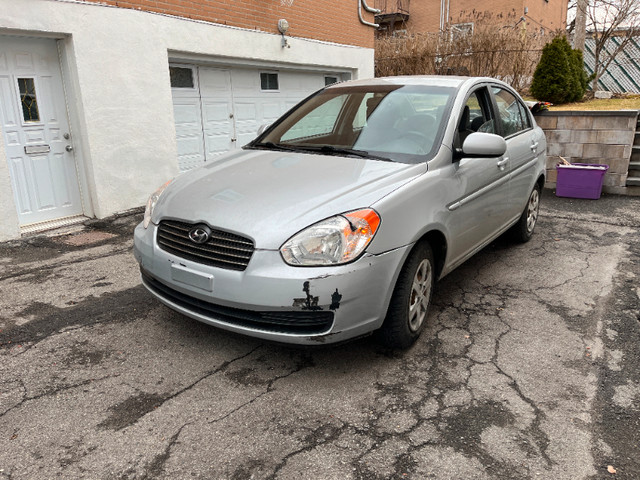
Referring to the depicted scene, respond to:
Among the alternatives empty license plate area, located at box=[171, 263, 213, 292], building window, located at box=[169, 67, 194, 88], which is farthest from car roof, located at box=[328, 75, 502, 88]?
building window, located at box=[169, 67, 194, 88]

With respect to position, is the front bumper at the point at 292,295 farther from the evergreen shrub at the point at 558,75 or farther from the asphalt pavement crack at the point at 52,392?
the evergreen shrub at the point at 558,75

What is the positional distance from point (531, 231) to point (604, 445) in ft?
11.5

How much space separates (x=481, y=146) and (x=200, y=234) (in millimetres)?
1960

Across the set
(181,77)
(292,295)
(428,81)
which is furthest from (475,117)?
(181,77)

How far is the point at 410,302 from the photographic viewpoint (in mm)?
3084

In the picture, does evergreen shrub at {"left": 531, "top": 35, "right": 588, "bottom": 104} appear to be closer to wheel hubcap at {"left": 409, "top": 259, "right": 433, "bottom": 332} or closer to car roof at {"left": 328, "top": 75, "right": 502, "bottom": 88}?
car roof at {"left": 328, "top": 75, "right": 502, "bottom": 88}

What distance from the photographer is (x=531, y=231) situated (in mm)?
5578

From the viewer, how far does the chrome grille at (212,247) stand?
2703 mm

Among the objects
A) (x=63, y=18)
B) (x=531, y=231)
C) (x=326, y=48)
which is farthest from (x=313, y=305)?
(x=326, y=48)

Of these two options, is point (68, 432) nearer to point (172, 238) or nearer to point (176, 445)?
point (176, 445)

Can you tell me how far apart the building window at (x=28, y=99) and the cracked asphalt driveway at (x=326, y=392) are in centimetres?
255

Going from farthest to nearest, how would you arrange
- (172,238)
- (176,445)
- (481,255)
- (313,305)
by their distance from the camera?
(481,255) < (172,238) < (313,305) < (176,445)

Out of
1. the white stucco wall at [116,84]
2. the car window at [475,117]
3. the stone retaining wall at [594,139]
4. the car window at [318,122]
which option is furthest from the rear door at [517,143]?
the white stucco wall at [116,84]

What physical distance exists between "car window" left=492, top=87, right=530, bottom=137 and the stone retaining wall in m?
3.58
